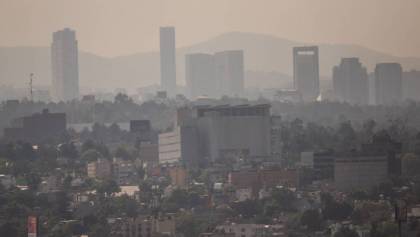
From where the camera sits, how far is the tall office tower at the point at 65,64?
13512 centimetres

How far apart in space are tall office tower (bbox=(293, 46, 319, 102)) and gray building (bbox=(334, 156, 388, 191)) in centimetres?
6461

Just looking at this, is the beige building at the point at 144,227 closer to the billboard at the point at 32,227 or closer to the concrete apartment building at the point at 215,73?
the billboard at the point at 32,227

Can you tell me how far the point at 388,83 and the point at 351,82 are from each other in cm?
555

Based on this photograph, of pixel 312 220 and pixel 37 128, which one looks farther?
pixel 37 128

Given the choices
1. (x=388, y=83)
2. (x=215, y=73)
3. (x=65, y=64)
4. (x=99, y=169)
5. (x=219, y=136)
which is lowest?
(x=99, y=169)

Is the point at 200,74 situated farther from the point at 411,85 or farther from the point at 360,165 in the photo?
the point at 360,165

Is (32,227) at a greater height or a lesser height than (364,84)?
lesser

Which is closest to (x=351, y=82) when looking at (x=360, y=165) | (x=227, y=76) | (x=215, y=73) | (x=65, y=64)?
(x=215, y=73)

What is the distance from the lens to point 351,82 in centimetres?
12538

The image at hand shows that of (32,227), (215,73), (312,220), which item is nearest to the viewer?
(32,227)

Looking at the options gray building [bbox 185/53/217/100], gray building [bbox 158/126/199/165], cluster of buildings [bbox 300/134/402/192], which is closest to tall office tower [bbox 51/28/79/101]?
gray building [bbox 185/53/217/100]

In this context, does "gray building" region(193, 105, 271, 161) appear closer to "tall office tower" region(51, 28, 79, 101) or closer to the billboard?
the billboard

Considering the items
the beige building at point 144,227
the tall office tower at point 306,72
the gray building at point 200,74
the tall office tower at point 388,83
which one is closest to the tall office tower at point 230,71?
the gray building at point 200,74

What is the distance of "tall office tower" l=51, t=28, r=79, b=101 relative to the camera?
13512 centimetres
